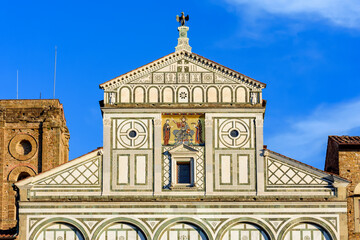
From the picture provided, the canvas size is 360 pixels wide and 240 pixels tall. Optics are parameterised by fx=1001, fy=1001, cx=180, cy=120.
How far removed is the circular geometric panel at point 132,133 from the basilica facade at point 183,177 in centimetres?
4

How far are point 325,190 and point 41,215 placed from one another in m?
12.5

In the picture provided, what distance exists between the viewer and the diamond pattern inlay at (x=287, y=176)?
145ft

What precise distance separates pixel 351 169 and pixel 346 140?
145 centimetres

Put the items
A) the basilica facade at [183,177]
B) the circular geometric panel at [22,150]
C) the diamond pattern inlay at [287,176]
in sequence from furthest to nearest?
the circular geometric panel at [22,150] → the diamond pattern inlay at [287,176] → the basilica facade at [183,177]

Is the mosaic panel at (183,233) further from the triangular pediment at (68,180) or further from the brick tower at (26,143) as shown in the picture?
the brick tower at (26,143)

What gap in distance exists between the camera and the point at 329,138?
47.1m

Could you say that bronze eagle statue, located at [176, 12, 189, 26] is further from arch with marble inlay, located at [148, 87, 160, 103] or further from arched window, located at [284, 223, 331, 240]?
arched window, located at [284, 223, 331, 240]

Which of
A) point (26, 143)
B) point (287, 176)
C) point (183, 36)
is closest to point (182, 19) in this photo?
point (183, 36)

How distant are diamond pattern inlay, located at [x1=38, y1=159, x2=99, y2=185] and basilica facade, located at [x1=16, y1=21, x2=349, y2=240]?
0.15 feet

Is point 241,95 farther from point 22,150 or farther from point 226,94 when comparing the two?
point 22,150

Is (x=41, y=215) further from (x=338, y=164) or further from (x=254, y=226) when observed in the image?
(x=338, y=164)

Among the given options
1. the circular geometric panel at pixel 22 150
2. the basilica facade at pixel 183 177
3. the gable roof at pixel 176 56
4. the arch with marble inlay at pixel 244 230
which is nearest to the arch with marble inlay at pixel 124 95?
the basilica facade at pixel 183 177

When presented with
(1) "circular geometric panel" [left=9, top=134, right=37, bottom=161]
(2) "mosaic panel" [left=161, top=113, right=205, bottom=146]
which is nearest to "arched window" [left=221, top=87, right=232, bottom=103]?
(2) "mosaic panel" [left=161, top=113, right=205, bottom=146]

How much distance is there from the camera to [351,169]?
45469mm
